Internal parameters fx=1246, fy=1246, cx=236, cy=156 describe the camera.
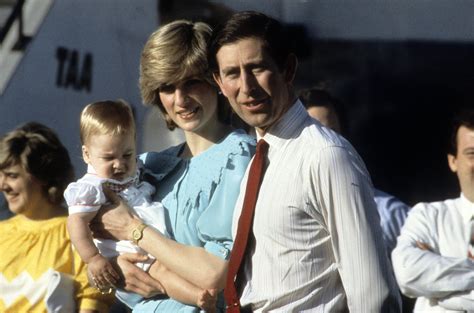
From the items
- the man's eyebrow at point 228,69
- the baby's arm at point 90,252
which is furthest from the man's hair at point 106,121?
the man's eyebrow at point 228,69

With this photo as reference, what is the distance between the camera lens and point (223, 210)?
381cm

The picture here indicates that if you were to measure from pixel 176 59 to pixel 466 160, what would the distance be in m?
1.58

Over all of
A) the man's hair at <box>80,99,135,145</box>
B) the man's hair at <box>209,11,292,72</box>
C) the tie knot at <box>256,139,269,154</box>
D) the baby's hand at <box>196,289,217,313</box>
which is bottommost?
the baby's hand at <box>196,289,217,313</box>

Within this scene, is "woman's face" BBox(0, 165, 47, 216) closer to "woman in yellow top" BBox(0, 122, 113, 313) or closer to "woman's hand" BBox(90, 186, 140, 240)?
"woman in yellow top" BBox(0, 122, 113, 313)

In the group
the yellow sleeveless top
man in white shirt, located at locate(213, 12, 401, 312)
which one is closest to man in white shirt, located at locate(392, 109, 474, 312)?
the yellow sleeveless top

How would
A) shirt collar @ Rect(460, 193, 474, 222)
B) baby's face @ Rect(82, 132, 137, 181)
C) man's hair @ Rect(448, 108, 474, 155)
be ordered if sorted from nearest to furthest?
baby's face @ Rect(82, 132, 137, 181) → shirt collar @ Rect(460, 193, 474, 222) → man's hair @ Rect(448, 108, 474, 155)

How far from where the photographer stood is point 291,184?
11.0 feet

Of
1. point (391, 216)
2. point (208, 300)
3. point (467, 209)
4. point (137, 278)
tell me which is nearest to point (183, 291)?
point (208, 300)

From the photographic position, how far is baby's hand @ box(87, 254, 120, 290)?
4121 millimetres

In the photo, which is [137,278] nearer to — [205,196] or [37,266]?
[205,196]

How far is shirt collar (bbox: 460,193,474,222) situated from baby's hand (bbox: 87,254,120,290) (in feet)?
5.25

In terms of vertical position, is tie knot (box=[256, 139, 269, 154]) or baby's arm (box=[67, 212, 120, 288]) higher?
tie knot (box=[256, 139, 269, 154])

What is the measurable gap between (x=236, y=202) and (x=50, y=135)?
2.24 metres

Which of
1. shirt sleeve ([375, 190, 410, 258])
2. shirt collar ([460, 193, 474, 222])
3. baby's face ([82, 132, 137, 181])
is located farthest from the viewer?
shirt sleeve ([375, 190, 410, 258])
